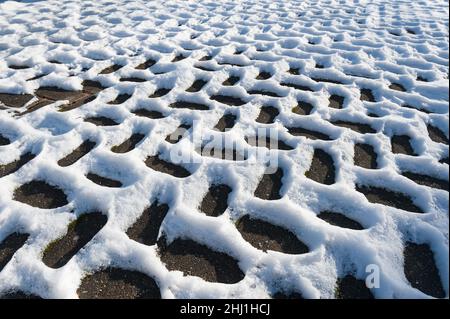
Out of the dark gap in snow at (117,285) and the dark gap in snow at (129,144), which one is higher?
the dark gap in snow at (129,144)

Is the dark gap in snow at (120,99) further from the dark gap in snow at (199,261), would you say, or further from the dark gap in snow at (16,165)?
the dark gap in snow at (199,261)

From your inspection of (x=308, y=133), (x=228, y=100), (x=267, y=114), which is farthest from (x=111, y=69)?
(x=308, y=133)

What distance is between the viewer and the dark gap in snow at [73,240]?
2.16m

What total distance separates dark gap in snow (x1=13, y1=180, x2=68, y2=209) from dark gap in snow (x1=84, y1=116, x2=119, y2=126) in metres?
0.96

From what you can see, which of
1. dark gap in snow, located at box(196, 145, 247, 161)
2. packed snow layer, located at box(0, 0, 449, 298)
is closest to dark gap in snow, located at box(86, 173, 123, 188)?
packed snow layer, located at box(0, 0, 449, 298)

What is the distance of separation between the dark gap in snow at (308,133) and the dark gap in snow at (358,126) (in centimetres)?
29

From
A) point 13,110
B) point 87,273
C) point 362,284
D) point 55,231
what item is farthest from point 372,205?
point 13,110

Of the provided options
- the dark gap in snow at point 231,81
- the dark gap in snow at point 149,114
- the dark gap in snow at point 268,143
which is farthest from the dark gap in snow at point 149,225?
the dark gap in snow at point 231,81

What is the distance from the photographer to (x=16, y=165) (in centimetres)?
295

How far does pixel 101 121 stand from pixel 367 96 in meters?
2.95

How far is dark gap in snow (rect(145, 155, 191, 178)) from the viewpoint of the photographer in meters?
2.84

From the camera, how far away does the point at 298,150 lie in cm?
308

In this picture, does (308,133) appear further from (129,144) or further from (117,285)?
(117,285)

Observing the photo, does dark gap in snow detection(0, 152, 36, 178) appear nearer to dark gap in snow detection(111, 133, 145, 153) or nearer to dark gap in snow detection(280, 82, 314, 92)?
dark gap in snow detection(111, 133, 145, 153)
